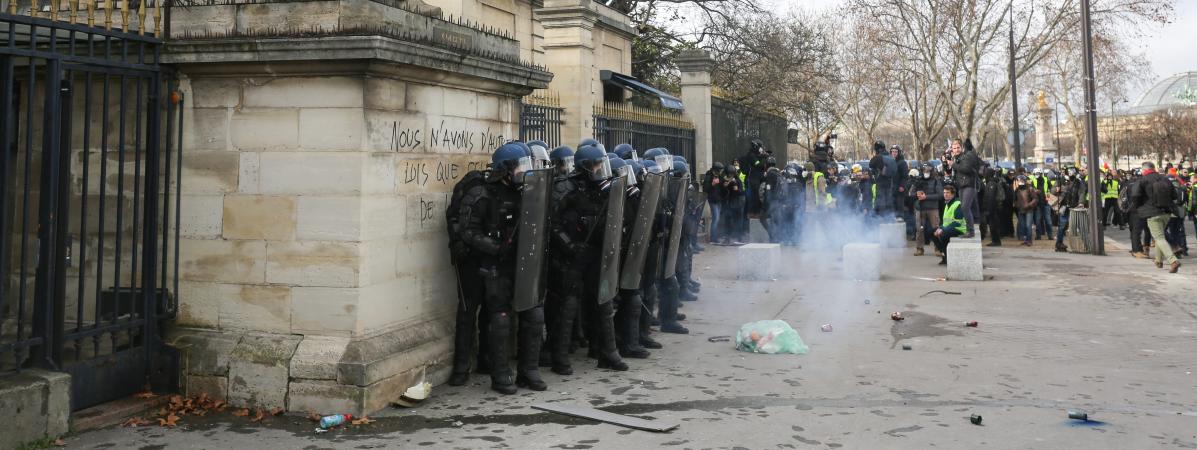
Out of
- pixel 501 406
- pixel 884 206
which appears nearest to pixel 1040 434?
pixel 501 406

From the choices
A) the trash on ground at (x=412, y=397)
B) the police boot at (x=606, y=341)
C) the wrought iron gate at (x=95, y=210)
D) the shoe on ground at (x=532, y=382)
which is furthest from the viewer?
the police boot at (x=606, y=341)

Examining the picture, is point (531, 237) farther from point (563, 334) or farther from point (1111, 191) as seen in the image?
point (1111, 191)

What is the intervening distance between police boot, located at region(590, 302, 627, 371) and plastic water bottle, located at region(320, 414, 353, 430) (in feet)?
7.34

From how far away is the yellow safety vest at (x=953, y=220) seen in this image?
47.0 ft

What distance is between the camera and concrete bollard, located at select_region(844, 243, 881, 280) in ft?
42.6

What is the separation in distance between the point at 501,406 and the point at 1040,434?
123 inches

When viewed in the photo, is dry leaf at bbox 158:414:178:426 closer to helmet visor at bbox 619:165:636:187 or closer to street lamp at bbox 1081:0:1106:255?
helmet visor at bbox 619:165:636:187

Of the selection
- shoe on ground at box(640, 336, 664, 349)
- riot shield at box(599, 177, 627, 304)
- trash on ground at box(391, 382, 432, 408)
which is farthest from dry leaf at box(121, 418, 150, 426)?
shoe on ground at box(640, 336, 664, 349)

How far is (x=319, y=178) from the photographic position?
5926 mm

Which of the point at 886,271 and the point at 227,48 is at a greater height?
the point at 227,48

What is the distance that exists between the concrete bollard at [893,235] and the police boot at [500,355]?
12.1 meters

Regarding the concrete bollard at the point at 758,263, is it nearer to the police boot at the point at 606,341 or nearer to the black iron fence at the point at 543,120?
the black iron fence at the point at 543,120

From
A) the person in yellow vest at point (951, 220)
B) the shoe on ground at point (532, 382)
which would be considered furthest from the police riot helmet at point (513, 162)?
the person in yellow vest at point (951, 220)

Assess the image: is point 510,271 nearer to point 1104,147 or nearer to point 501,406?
point 501,406
